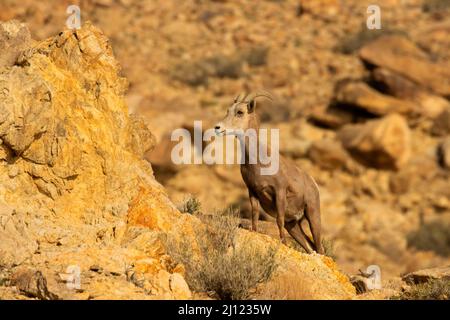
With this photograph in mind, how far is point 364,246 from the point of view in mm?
20047

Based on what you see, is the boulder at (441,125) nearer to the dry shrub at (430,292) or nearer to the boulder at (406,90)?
the boulder at (406,90)

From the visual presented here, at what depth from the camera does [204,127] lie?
21484 millimetres

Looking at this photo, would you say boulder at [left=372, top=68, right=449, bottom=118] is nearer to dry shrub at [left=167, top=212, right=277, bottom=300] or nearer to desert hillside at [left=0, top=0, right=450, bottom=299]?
desert hillside at [left=0, top=0, right=450, bottom=299]

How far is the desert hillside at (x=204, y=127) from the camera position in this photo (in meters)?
7.94

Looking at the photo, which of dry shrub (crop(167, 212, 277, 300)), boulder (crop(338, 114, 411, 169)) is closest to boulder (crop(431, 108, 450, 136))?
boulder (crop(338, 114, 411, 169))

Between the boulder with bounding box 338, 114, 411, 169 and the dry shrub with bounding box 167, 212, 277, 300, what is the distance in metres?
13.4

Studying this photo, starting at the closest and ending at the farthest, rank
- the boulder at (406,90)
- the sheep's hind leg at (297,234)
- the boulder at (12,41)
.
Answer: the boulder at (12,41), the sheep's hind leg at (297,234), the boulder at (406,90)

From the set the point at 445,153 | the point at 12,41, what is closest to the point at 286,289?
the point at 12,41

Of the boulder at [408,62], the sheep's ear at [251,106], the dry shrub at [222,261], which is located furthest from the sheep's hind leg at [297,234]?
the boulder at [408,62]

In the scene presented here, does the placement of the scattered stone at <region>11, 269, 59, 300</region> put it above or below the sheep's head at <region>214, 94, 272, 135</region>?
below

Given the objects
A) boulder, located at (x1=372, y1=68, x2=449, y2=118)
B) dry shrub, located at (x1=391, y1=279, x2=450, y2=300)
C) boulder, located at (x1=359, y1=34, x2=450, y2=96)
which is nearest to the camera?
dry shrub, located at (x1=391, y1=279, x2=450, y2=300)

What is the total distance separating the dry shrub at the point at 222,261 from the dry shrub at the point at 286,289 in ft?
0.32

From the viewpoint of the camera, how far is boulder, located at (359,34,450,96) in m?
23.3
